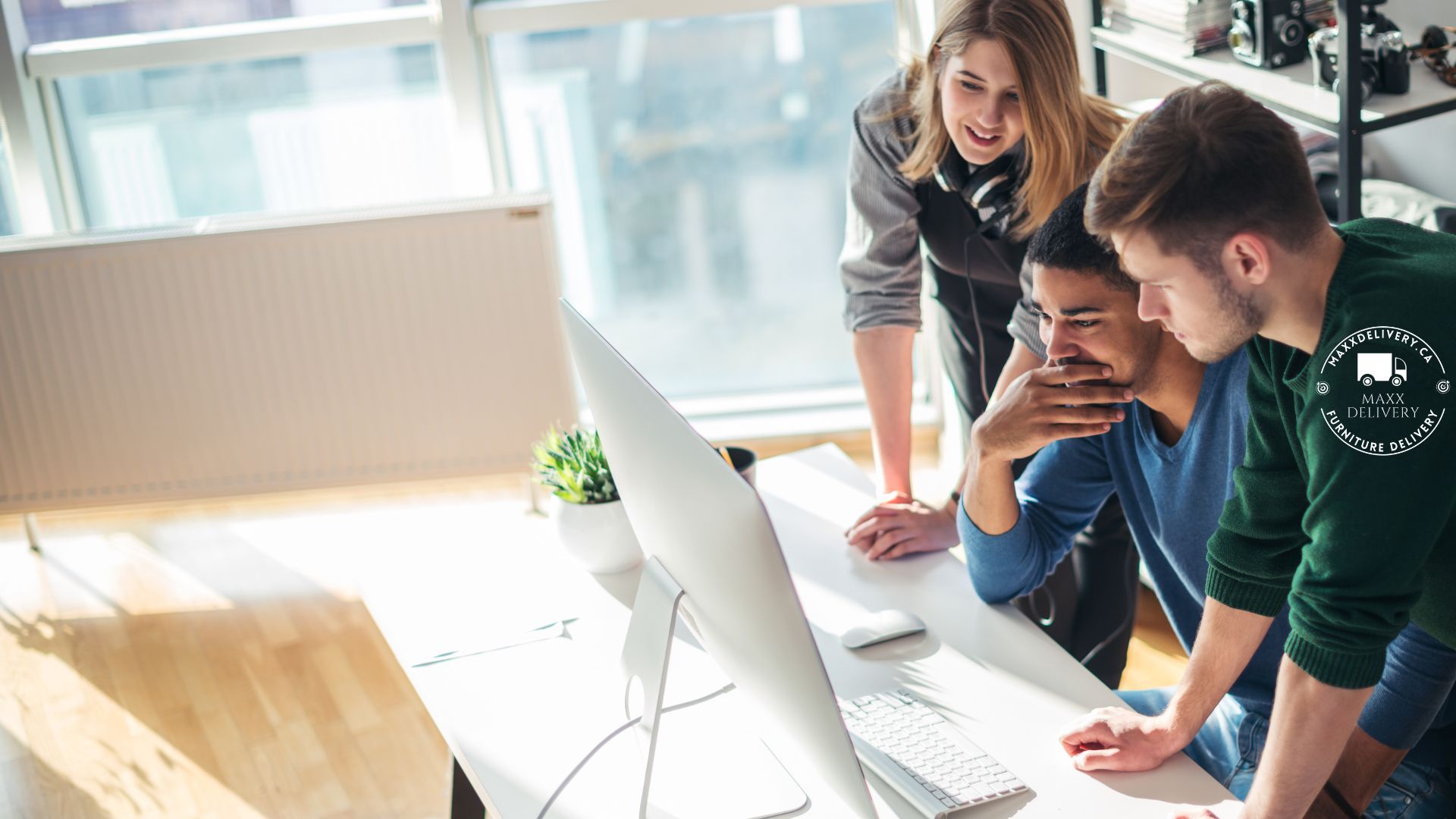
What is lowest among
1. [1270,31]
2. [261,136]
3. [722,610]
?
[722,610]

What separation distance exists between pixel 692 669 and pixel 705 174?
2.48m

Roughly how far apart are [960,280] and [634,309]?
1.87 meters

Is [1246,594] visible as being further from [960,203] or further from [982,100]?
[960,203]

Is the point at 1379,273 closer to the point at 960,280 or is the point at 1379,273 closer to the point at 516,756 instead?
the point at 516,756

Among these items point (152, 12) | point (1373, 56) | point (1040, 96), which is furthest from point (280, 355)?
point (1373, 56)

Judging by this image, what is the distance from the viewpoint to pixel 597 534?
5.23 ft

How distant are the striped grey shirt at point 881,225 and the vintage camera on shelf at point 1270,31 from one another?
644mm

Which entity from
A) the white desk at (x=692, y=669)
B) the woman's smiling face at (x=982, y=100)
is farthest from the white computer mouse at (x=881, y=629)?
the woman's smiling face at (x=982, y=100)

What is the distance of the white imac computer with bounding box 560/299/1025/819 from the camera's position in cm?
91

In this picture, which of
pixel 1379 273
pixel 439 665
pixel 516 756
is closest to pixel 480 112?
pixel 439 665

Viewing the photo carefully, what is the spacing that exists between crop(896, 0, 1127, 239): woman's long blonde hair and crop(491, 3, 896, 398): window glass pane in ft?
5.84

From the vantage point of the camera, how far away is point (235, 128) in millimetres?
3561

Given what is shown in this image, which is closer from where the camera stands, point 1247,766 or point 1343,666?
point 1343,666

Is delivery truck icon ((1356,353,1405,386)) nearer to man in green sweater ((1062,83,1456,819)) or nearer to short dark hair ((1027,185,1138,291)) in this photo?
man in green sweater ((1062,83,1456,819))
